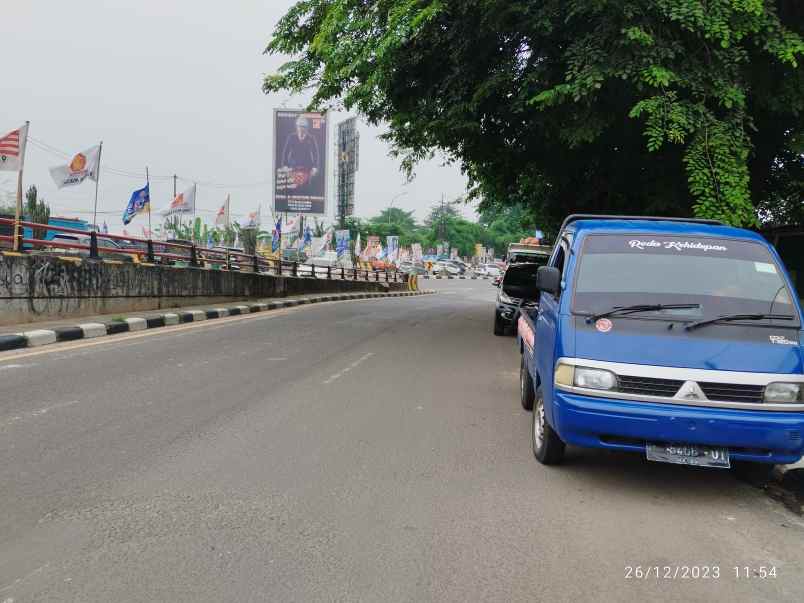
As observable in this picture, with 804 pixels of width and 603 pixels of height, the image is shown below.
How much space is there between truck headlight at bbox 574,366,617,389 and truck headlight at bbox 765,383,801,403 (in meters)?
0.92

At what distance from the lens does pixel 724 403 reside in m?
4.23

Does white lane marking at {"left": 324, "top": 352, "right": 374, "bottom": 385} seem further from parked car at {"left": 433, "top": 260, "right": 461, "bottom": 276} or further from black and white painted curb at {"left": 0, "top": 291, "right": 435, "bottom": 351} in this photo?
parked car at {"left": 433, "top": 260, "right": 461, "bottom": 276}

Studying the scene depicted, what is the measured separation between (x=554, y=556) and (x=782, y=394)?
187cm

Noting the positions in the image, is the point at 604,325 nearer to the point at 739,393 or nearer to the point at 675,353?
the point at 675,353

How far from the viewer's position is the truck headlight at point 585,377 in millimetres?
4348

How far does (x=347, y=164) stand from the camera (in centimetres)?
7675

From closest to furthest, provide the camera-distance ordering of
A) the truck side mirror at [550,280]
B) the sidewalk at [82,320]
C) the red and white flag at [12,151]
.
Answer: the truck side mirror at [550,280], the sidewalk at [82,320], the red and white flag at [12,151]

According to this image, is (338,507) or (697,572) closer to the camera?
(697,572)

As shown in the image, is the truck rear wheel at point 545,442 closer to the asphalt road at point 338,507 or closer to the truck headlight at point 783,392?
the asphalt road at point 338,507

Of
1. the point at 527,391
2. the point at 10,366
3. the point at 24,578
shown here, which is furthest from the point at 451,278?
the point at 24,578

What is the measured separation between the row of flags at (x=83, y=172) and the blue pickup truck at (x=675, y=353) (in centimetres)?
1055

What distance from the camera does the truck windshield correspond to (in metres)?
4.77

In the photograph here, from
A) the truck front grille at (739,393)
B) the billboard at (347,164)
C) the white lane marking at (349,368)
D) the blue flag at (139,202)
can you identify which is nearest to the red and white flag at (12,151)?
the white lane marking at (349,368)

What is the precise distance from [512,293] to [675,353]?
9659mm
